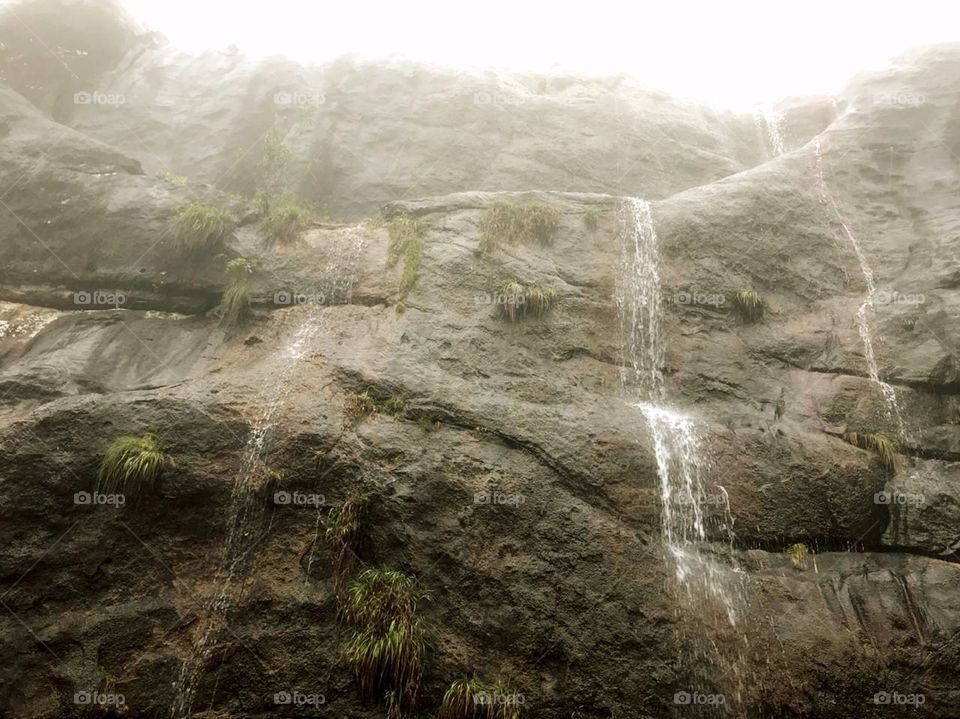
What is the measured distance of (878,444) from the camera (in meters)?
10.3

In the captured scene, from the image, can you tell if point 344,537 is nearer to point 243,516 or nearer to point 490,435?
point 243,516

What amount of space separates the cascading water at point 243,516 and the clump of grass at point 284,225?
2.34m

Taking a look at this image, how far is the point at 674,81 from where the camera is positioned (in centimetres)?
2123

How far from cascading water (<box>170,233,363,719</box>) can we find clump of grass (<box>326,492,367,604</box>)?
112 centimetres

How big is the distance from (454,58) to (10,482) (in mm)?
17353

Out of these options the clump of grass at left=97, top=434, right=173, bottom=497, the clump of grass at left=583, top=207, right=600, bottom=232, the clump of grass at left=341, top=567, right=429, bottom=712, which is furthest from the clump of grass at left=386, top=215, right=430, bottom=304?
the clump of grass at left=341, top=567, right=429, bottom=712

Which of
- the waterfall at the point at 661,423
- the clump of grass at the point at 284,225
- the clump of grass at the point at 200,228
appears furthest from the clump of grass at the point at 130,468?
the waterfall at the point at 661,423

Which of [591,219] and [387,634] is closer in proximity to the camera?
[387,634]

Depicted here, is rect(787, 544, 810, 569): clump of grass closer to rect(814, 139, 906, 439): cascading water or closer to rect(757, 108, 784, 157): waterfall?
rect(814, 139, 906, 439): cascading water

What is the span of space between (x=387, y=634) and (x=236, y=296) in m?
7.08

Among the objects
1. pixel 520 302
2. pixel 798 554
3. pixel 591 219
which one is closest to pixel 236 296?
pixel 520 302

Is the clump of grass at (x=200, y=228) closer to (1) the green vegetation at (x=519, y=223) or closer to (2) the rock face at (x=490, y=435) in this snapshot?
(2) the rock face at (x=490, y=435)

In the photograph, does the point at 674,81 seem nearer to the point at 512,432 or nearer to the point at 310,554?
the point at 512,432

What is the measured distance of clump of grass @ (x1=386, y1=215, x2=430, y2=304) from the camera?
39.9 ft
